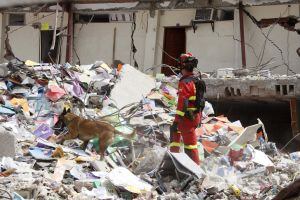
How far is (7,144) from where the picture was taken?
758cm

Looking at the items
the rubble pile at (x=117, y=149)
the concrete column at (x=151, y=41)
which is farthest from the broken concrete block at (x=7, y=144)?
the concrete column at (x=151, y=41)

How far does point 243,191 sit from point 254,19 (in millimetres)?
10789

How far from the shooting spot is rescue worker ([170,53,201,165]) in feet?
25.4

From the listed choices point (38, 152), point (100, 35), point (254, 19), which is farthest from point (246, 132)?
point (100, 35)

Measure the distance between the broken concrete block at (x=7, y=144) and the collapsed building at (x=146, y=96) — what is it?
0.01 metres

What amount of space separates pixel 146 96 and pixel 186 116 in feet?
13.8

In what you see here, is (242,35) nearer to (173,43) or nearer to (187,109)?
(173,43)

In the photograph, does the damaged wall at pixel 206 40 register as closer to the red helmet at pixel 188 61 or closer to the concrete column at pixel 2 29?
the concrete column at pixel 2 29

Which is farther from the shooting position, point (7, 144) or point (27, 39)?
point (27, 39)

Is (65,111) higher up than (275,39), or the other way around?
(275,39)

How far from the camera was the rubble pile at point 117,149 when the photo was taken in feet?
22.2

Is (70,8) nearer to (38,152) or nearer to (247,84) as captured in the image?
(247,84)

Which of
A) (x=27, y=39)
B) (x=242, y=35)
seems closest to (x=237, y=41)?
(x=242, y=35)

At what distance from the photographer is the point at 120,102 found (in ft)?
37.8
